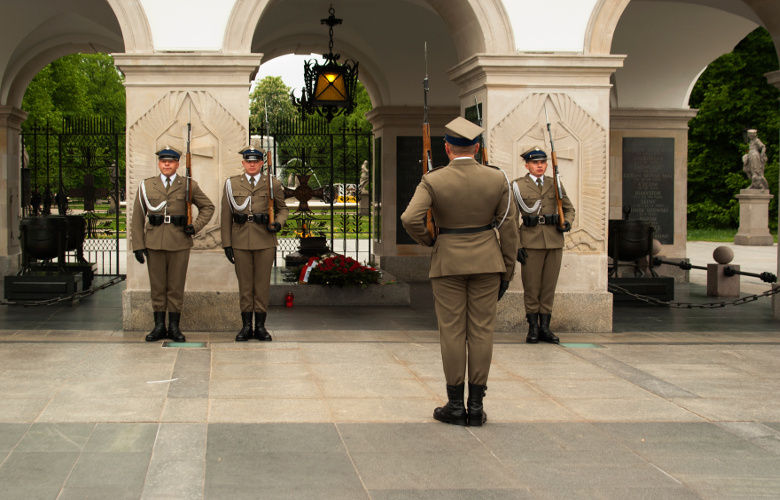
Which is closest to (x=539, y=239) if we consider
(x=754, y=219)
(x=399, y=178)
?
(x=399, y=178)

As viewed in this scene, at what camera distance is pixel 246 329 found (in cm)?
855

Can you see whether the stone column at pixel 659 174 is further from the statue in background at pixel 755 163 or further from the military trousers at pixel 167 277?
the statue in background at pixel 755 163

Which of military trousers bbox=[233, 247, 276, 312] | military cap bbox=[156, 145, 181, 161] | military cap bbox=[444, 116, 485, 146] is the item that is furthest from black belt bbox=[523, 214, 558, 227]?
military cap bbox=[156, 145, 181, 161]

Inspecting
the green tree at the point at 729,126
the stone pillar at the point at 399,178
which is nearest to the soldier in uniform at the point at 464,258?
the stone pillar at the point at 399,178

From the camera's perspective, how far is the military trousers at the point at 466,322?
5.56m

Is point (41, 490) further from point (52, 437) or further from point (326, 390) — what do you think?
point (326, 390)

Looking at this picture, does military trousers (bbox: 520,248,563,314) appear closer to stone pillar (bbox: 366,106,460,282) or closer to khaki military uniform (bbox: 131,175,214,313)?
khaki military uniform (bbox: 131,175,214,313)

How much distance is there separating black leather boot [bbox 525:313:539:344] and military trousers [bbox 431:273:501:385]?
3.21 meters

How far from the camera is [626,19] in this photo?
1462 cm

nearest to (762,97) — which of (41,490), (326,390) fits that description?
(326,390)

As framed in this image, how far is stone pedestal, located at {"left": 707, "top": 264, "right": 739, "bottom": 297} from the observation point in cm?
1339

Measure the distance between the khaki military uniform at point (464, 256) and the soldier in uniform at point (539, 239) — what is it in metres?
3.07

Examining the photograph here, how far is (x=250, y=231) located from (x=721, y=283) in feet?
26.3

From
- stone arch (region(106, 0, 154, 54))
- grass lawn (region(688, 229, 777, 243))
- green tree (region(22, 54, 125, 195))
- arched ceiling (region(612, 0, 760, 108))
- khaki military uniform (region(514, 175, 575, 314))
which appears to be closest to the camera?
khaki military uniform (region(514, 175, 575, 314))
